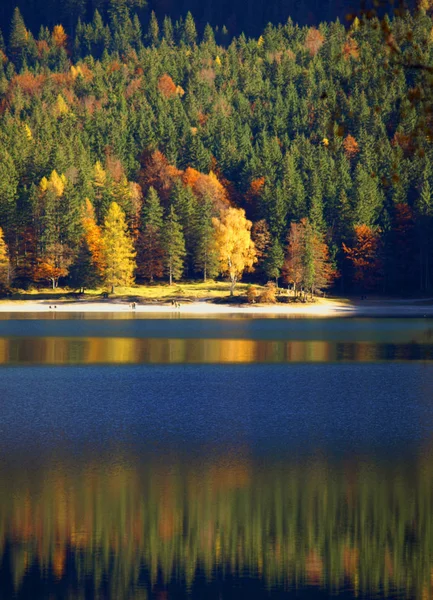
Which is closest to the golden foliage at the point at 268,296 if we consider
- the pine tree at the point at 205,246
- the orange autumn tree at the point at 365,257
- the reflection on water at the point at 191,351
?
the pine tree at the point at 205,246

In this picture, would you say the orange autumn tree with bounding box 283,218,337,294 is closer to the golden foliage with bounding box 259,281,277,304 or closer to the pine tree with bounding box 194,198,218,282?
the golden foliage with bounding box 259,281,277,304

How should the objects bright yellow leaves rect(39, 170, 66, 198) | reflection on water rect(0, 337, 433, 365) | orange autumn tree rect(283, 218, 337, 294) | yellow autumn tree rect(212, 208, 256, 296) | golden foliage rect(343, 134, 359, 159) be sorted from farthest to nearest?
golden foliage rect(343, 134, 359, 159) < bright yellow leaves rect(39, 170, 66, 198) < yellow autumn tree rect(212, 208, 256, 296) < orange autumn tree rect(283, 218, 337, 294) < reflection on water rect(0, 337, 433, 365)

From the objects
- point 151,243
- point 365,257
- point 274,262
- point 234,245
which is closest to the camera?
point 234,245

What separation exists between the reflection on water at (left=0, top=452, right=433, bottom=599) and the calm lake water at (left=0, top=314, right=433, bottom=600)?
55 mm

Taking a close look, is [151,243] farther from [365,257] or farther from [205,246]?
[365,257]

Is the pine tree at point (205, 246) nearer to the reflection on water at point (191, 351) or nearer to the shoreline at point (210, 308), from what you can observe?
the shoreline at point (210, 308)

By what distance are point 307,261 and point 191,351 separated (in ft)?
197

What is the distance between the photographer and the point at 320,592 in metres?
18.5

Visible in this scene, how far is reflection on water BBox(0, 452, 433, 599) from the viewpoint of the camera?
63.4ft

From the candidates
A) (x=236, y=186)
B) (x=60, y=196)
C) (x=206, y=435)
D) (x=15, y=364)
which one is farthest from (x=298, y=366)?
(x=236, y=186)

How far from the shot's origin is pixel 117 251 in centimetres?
12731

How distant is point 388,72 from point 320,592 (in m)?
10.0

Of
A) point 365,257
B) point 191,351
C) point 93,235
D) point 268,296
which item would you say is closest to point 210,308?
point 268,296

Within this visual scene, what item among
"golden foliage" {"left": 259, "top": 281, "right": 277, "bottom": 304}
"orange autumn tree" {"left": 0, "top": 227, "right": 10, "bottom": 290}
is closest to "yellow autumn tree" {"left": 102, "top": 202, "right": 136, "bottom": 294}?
"orange autumn tree" {"left": 0, "top": 227, "right": 10, "bottom": 290}
